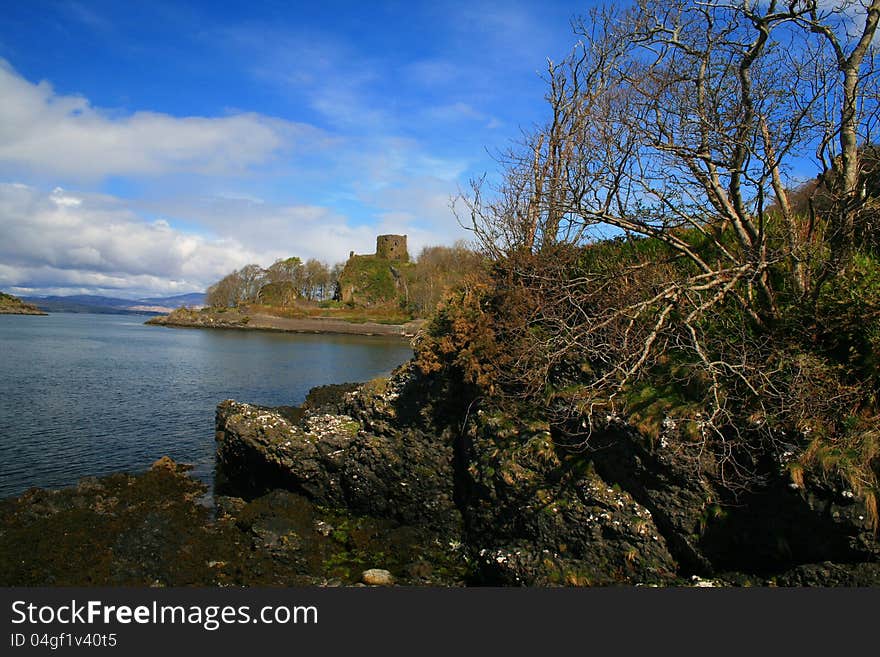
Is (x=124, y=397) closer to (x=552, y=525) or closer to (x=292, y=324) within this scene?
(x=552, y=525)

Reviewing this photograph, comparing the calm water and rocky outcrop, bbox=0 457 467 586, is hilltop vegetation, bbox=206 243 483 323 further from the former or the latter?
rocky outcrop, bbox=0 457 467 586

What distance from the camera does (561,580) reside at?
27.2 ft

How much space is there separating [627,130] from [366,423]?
8.41 metres

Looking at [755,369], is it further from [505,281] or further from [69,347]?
[69,347]

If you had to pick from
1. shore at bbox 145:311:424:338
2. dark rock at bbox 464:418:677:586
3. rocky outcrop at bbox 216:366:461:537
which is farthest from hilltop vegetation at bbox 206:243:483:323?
dark rock at bbox 464:418:677:586

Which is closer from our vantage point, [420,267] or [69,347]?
[69,347]

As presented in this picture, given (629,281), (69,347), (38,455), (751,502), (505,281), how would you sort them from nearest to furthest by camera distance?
(751,502) → (629,281) → (505,281) → (38,455) → (69,347)

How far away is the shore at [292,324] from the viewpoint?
87.4 meters

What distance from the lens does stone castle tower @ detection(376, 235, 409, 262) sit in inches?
4786

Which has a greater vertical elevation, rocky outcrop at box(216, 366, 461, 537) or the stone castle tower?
the stone castle tower

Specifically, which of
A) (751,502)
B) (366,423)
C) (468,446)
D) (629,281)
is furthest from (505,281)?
(751,502)

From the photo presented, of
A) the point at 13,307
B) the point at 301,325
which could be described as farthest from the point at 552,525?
the point at 13,307

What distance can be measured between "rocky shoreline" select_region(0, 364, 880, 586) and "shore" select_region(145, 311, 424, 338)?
69511mm

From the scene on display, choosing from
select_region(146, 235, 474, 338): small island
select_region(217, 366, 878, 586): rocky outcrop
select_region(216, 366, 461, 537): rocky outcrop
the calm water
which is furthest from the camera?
select_region(146, 235, 474, 338): small island
